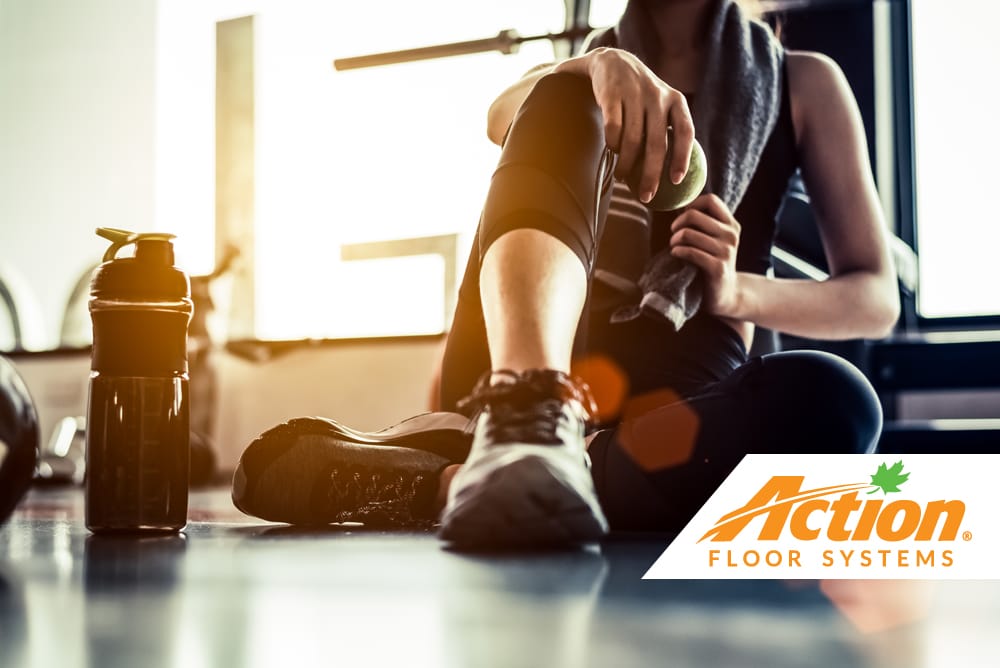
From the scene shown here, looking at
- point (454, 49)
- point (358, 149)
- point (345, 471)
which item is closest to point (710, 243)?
point (345, 471)

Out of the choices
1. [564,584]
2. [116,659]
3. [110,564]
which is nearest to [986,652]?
[564,584]

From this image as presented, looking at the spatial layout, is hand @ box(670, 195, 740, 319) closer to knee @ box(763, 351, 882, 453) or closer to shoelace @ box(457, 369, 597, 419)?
knee @ box(763, 351, 882, 453)

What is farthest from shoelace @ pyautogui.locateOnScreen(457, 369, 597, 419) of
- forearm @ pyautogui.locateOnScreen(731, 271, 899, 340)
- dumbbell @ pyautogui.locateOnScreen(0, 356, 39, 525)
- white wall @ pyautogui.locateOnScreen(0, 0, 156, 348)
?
white wall @ pyautogui.locateOnScreen(0, 0, 156, 348)

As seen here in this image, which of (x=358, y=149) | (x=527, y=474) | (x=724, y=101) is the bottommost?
(x=527, y=474)

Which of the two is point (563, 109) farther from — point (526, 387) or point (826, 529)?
point (826, 529)

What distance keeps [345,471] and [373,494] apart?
5cm

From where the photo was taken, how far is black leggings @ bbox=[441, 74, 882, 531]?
82cm

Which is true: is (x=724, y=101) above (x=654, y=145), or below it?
above

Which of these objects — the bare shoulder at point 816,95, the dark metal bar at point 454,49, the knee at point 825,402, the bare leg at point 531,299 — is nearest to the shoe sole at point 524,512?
the bare leg at point 531,299

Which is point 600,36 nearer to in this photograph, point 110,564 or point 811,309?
point 811,309

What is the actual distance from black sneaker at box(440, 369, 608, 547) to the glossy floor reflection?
0.9 inches

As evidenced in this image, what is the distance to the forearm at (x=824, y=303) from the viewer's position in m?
1.18

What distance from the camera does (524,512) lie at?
0.66m

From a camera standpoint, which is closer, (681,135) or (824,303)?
(681,135)
